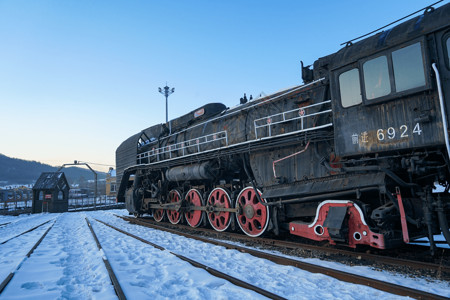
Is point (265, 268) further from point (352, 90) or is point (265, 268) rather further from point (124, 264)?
point (352, 90)

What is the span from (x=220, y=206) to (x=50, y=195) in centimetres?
2954

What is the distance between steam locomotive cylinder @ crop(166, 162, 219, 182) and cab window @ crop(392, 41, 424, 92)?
21.1 feet

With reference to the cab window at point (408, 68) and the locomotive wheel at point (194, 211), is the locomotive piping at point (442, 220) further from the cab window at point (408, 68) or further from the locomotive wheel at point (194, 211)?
the locomotive wheel at point (194, 211)

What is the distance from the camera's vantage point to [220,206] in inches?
374

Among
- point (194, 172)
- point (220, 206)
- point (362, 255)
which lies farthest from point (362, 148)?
point (194, 172)

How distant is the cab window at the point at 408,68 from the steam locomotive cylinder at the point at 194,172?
643 centimetres

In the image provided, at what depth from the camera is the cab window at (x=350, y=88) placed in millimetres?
5301

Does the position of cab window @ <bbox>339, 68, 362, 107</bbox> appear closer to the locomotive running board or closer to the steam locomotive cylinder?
the locomotive running board

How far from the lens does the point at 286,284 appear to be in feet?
14.1

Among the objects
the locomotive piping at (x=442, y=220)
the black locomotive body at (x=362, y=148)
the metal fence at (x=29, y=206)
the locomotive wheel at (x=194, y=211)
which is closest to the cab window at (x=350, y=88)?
the black locomotive body at (x=362, y=148)

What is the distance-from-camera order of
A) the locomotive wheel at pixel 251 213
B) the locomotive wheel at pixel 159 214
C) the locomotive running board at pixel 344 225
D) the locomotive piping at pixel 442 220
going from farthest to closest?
the locomotive wheel at pixel 159 214 < the locomotive wheel at pixel 251 213 < the locomotive running board at pixel 344 225 < the locomotive piping at pixel 442 220

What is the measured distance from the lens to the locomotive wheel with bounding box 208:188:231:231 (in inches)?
366

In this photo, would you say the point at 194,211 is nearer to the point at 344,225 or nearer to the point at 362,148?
the point at 344,225

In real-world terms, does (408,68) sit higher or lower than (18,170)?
lower
